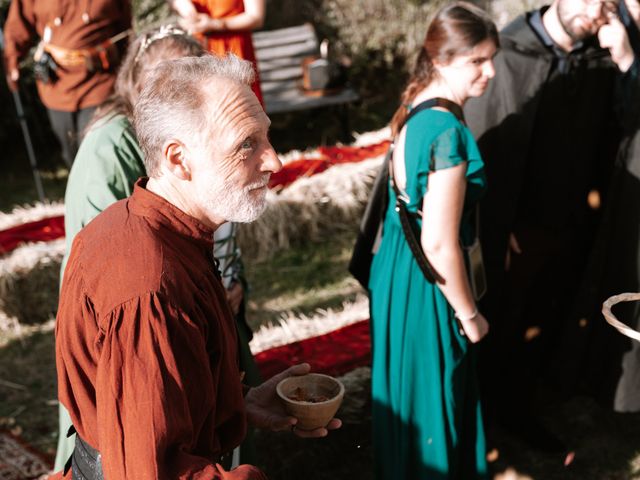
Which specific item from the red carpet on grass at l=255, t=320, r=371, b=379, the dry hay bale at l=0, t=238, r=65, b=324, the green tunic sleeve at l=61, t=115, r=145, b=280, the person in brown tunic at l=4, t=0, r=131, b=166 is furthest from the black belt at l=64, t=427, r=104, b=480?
the person in brown tunic at l=4, t=0, r=131, b=166

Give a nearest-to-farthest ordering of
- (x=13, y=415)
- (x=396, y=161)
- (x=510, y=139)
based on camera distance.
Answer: (x=396, y=161) → (x=510, y=139) → (x=13, y=415)

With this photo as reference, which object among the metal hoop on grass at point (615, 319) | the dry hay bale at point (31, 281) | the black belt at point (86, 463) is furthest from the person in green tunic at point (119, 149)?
the dry hay bale at point (31, 281)

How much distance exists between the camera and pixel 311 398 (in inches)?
77.2

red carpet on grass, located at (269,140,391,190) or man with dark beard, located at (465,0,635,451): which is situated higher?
man with dark beard, located at (465,0,635,451)

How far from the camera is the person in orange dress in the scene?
4.02m

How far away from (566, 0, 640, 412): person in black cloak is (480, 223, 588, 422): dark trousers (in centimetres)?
15

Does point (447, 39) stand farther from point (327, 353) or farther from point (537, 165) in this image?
point (327, 353)

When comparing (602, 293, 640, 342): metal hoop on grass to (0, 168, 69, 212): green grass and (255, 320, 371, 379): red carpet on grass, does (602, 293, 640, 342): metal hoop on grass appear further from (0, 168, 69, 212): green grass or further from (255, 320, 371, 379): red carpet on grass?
(0, 168, 69, 212): green grass

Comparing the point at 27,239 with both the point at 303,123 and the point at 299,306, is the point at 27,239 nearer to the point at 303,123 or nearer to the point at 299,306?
the point at 299,306

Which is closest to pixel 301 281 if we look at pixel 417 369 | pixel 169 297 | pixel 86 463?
pixel 417 369

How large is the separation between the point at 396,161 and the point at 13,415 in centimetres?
272

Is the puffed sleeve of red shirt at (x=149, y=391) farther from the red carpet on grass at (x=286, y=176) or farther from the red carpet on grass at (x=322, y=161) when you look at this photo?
the red carpet on grass at (x=322, y=161)

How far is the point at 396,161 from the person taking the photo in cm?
259

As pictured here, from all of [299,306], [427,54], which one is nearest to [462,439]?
[427,54]
